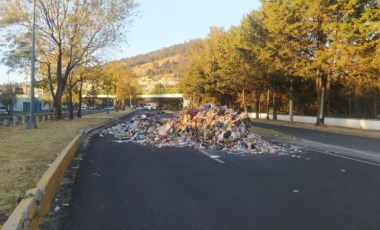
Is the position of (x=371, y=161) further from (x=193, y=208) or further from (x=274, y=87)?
(x=274, y=87)

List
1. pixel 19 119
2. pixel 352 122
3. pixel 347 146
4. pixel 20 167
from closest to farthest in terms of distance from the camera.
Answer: pixel 20 167 < pixel 347 146 < pixel 352 122 < pixel 19 119

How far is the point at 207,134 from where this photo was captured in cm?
2034

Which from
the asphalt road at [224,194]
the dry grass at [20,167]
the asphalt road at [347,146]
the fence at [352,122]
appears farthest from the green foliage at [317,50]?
the dry grass at [20,167]

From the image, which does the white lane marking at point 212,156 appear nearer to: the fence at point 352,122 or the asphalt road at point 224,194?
the asphalt road at point 224,194

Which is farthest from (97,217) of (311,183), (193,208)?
(311,183)

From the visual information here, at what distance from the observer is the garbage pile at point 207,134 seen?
1815 centimetres

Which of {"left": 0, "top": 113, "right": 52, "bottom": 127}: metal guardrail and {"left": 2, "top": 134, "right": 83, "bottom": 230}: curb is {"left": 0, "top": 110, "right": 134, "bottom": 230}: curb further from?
{"left": 0, "top": 113, "right": 52, "bottom": 127}: metal guardrail

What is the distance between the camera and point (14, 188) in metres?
8.41

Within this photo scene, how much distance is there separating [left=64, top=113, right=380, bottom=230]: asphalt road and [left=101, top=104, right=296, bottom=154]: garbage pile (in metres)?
3.68

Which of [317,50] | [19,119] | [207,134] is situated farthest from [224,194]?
[19,119]

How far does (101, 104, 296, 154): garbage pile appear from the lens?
59.6ft

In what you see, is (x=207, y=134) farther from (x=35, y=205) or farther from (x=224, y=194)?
(x=35, y=205)

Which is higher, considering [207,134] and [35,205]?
[207,134]

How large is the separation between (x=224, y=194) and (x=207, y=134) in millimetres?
11495
